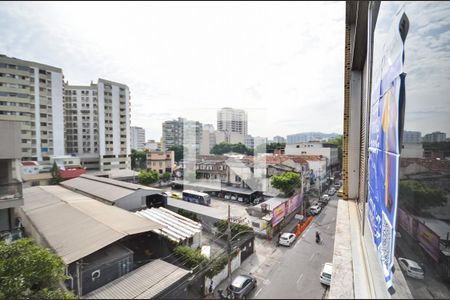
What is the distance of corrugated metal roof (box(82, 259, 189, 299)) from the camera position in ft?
4.61

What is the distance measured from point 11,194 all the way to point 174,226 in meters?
3.29

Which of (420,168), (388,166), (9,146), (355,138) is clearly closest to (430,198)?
(420,168)

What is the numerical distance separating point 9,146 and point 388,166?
5.59 m

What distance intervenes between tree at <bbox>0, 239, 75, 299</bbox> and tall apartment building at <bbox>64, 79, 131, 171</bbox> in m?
14.1

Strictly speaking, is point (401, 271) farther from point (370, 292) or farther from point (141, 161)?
point (141, 161)

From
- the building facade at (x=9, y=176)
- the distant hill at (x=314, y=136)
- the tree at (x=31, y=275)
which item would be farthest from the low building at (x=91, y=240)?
the distant hill at (x=314, y=136)

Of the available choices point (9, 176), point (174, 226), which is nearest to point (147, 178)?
point (9, 176)

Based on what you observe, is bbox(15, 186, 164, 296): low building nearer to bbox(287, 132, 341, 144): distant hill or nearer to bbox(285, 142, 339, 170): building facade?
bbox(285, 142, 339, 170): building facade

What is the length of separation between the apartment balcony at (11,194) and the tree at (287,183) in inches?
291

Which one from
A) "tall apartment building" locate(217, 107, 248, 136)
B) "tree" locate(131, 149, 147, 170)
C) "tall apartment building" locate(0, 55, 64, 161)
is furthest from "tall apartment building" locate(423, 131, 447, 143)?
"tree" locate(131, 149, 147, 170)

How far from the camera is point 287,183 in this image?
7965mm

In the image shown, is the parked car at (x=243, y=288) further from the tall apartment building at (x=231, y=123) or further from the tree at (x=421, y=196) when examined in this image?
the tall apartment building at (x=231, y=123)

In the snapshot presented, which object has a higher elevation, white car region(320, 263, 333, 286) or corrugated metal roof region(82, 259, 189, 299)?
white car region(320, 263, 333, 286)

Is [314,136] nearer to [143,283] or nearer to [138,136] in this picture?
[138,136]
